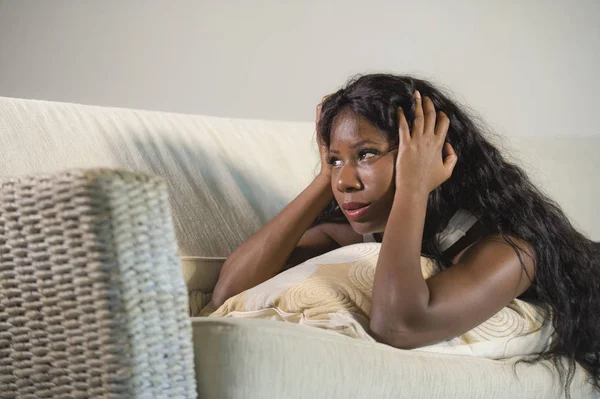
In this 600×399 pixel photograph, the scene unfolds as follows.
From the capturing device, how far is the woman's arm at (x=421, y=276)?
996 millimetres

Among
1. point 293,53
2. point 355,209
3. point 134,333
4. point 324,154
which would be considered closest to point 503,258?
point 355,209

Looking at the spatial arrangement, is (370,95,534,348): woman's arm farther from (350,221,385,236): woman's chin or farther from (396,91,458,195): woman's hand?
(350,221,385,236): woman's chin

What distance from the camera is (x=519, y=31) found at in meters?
2.92

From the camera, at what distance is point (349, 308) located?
3.48ft

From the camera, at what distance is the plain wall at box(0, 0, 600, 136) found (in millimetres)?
2586

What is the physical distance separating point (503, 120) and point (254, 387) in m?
2.31

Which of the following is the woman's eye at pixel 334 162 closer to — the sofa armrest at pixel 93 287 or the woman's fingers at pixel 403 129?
the woman's fingers at pixel 403 129

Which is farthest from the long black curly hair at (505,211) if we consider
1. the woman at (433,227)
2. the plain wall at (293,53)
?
the plain wall at (293,53)

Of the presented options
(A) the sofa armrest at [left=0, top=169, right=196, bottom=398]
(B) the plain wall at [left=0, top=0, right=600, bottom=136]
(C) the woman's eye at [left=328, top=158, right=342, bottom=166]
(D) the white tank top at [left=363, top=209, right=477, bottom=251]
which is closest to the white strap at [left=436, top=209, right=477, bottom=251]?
(D) the white tank top at [left=363, top=209, right=477, bottom=251]

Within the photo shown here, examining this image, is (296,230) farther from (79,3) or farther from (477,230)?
(79,3)

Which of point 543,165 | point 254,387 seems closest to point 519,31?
point 543,165

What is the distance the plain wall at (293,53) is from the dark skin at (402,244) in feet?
4.55

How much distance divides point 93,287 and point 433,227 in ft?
2.25

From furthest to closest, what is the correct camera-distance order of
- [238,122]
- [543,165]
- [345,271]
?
1. [543,165]
2. [238,122]
3. [345,271]
